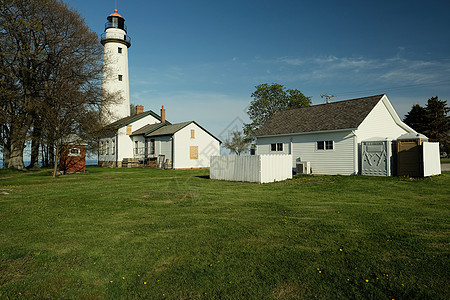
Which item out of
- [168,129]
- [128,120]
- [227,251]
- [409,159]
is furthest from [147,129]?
[227,251]

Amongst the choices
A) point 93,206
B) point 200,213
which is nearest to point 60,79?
point 93,206

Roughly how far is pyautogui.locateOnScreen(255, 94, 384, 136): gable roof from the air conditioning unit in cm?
249

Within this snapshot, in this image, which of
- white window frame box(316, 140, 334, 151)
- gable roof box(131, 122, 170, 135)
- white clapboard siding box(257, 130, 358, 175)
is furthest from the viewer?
gable roof box(131, 122, 170, 135)

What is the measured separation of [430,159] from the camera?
699 inches

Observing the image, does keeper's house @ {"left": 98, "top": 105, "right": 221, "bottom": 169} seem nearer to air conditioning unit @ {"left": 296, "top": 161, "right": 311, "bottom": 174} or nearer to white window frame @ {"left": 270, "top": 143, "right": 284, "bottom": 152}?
white window frame @ {"left": 270, "top": 143, "right": 284, "bottom": 152}

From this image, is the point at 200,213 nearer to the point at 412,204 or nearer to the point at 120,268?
the point at 120,268

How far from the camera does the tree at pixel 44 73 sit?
20.8m

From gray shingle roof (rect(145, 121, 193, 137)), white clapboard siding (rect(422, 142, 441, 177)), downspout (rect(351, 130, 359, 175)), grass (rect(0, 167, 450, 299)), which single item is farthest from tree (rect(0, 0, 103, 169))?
white clapboard siding (rect(422, 142, 441, 177))

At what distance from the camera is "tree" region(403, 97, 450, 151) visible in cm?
4675

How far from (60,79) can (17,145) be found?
7.80 meters

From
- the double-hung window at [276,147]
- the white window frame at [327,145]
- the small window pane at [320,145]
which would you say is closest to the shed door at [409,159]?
the white window frame at [327,145]

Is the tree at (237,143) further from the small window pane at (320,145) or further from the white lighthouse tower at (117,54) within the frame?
the small window pane at (320,145)

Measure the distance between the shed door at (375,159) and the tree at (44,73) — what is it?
20887mm

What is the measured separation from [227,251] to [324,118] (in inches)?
744
